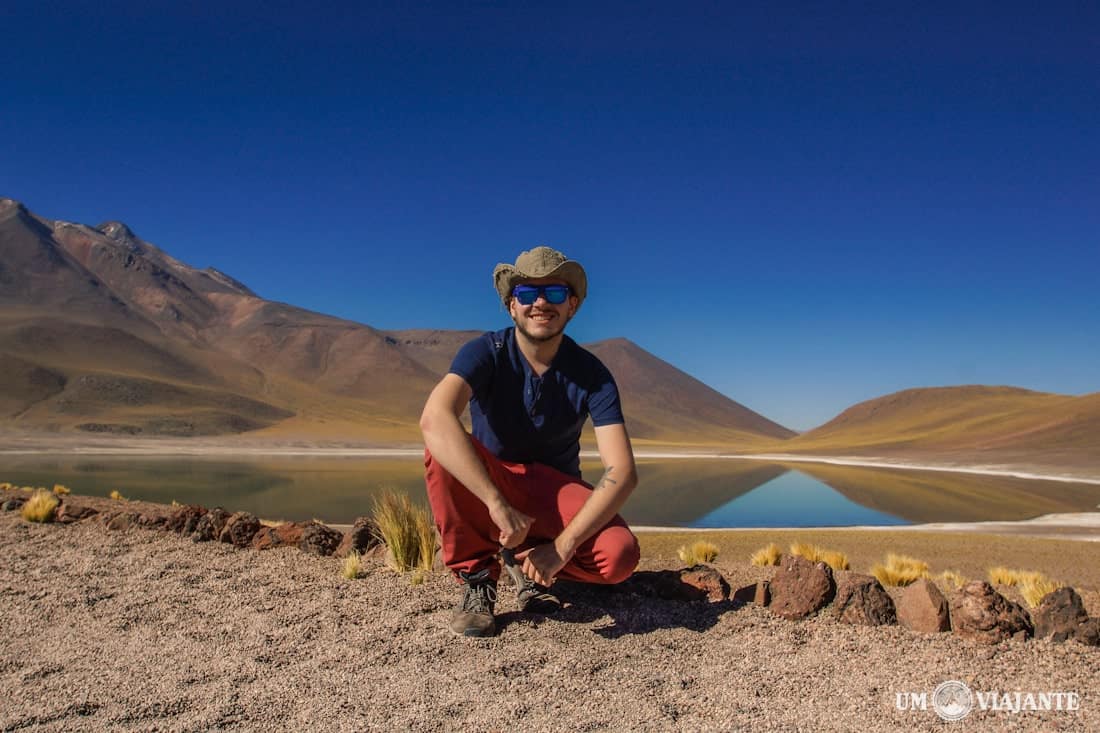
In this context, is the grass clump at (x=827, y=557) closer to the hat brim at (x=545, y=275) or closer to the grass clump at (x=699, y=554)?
the grass clump at (x=699, y=554)

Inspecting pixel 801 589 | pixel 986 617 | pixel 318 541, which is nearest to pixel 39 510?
pixel 318 541

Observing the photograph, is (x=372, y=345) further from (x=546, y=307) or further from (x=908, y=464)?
(x=546, y=307)

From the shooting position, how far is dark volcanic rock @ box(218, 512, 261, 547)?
5.28 meters

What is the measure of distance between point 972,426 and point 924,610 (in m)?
66.5

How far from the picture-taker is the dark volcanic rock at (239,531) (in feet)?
17.3

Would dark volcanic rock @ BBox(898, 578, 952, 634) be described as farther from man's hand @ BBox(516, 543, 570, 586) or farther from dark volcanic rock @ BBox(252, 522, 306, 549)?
dark volcanic rock @ BBox(252, 522, 306, 549)

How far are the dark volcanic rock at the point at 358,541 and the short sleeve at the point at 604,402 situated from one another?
2.47m

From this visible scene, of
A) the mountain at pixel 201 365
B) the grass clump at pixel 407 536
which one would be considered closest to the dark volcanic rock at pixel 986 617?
the grass clump at pixel 407 536

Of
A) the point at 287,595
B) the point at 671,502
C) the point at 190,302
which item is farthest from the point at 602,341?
the point at 287,595

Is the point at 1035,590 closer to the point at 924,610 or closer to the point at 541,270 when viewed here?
the point at 924,610

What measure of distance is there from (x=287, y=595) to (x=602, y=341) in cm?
18423

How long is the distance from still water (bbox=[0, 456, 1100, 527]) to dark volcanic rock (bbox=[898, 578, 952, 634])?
7769 millimetres

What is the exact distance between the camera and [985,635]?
9.73 ft

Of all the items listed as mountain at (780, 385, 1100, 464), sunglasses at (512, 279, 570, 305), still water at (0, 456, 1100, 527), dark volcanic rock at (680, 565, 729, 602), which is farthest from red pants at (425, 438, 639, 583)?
mountain at (780, 385, 1100, 464)
